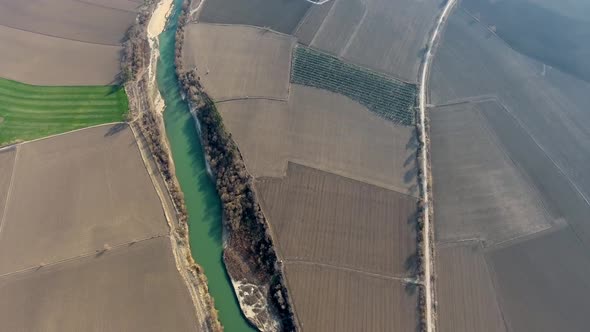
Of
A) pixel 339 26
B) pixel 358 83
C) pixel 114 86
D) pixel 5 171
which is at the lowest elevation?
pixel 5 171

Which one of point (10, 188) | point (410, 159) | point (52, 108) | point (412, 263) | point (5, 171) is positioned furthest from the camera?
point (52, 108)


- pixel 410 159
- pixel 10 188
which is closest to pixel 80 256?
pixel 10 188

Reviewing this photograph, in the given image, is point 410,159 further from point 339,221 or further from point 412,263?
point 412,263

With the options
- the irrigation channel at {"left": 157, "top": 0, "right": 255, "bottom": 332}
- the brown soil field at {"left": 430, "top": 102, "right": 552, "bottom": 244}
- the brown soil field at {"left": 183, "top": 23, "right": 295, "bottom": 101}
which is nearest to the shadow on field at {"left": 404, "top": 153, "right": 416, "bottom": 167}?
the brown soil field at {"left": 430, "top": 102, "right": 552, "bottom": 244}

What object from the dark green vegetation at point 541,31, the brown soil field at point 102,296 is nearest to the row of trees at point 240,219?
the brown soil field at point 102,296

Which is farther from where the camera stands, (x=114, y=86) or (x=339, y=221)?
(x=114, y=86)

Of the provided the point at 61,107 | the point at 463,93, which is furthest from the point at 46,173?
the point at 463,93

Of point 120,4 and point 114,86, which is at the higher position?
point 120,4
